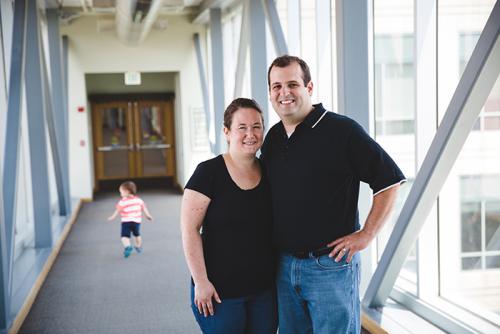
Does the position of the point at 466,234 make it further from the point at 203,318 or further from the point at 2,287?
the point at 2,287

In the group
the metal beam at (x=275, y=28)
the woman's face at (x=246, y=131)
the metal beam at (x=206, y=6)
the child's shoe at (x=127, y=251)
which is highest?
the metal beam at (x=206, y=6)

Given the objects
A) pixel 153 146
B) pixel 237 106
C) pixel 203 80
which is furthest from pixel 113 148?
pixel 237 106

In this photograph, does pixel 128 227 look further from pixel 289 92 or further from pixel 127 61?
pixel 127 61

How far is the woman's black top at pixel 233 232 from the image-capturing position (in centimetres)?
243

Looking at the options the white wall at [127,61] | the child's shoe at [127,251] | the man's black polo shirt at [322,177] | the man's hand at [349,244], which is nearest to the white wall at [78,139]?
the white wall at [127,61]

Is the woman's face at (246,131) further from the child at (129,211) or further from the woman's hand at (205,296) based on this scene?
the child at (129,211)

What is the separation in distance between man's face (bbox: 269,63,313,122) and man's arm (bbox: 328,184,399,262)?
520mm

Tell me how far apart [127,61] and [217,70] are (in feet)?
9.05

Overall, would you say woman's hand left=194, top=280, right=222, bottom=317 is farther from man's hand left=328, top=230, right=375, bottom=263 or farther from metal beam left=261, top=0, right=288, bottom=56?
metal beam left=261, top=0, right=288, bottom=56

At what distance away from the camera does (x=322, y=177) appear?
2.50 metres

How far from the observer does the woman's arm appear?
7.95 feet

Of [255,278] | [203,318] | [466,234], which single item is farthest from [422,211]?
[203,318]

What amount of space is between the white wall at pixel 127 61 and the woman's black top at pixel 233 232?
10399 mm

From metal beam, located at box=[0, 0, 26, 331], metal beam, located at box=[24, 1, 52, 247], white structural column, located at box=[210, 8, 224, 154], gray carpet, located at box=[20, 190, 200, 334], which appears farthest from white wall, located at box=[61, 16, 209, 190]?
metal beam, located at box=[0, 0, 26, 331]
